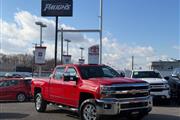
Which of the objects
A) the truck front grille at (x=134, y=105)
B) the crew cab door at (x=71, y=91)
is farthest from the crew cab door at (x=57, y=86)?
the truck front grille at (x=134, y=105)

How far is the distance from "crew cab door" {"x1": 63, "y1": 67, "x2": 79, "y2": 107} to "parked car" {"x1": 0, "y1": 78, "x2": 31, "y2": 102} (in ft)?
35.1

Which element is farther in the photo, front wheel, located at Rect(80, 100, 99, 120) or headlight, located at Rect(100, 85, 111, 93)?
front wheel, located at Rect(80, 100, 99, 120)

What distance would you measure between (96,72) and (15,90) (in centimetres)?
1152

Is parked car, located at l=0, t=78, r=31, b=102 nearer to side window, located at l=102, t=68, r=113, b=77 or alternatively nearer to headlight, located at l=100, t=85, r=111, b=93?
side window, located at l=102, t=68, r=113, b=77

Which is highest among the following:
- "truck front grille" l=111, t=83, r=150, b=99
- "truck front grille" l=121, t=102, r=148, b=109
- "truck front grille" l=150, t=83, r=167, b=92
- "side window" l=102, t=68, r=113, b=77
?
"side window" l=102, t=68, r=113, b=77

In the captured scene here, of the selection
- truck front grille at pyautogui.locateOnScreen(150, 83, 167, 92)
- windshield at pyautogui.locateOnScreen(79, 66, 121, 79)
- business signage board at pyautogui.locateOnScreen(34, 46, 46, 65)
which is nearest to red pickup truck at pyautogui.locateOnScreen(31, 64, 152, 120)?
windshield at pyautogui.locateOnScreen(79, 66, 121, 79)

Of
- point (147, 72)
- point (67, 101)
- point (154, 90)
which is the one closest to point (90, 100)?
point (67, 101)

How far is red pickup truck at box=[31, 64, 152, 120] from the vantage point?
1198 centimetres

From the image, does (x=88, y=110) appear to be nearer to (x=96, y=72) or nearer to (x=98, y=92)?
(x=98, y=92)

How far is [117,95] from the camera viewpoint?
12.0 metres

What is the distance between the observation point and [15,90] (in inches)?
954

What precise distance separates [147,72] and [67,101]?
8347 millimetres

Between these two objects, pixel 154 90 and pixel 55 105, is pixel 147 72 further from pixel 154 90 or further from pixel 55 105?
pixel 55 105

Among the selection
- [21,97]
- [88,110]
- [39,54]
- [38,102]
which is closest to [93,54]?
[39,54]
